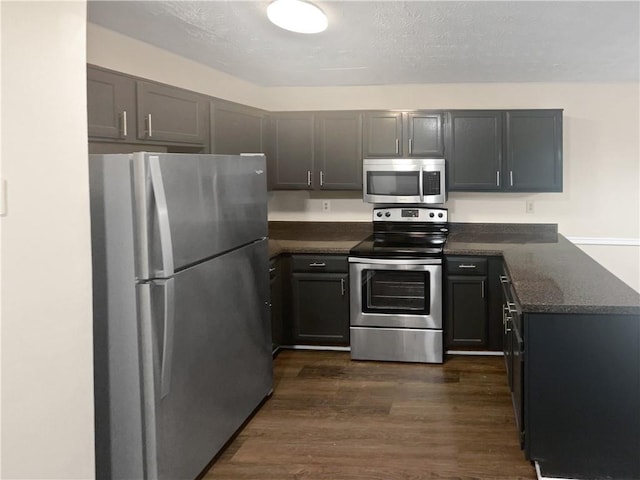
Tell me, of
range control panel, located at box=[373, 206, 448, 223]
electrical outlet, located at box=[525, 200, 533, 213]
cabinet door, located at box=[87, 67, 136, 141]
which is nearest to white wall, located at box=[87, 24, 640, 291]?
electrical outlet, located at box=[525, 200, 533, 213]

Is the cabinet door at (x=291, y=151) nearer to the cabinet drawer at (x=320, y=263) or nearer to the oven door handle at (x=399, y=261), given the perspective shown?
the cabinet drawer at (x=320, y=263)

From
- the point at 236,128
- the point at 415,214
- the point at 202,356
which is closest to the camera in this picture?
the point at 202,356

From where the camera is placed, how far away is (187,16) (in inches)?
129

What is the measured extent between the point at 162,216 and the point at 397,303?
2.62 metres

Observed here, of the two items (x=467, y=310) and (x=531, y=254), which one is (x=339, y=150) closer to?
(x=467, y=310)

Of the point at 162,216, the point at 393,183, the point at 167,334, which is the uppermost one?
the point at 393,183

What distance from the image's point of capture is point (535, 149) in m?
5.18

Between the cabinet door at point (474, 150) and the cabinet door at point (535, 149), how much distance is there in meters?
0.09

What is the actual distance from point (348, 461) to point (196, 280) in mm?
1184

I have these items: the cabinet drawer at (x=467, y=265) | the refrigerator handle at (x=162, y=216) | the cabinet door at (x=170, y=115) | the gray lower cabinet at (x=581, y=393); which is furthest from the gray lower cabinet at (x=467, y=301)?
the refrigerator handle at (x=162, y=216)

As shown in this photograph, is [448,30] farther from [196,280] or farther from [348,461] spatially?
[348,461]

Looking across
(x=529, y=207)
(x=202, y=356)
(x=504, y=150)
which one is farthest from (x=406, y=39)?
(x=529, y=207)

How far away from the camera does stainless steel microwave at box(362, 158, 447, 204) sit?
523 centimetres

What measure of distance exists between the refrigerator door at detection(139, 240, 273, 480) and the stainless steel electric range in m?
1.12
